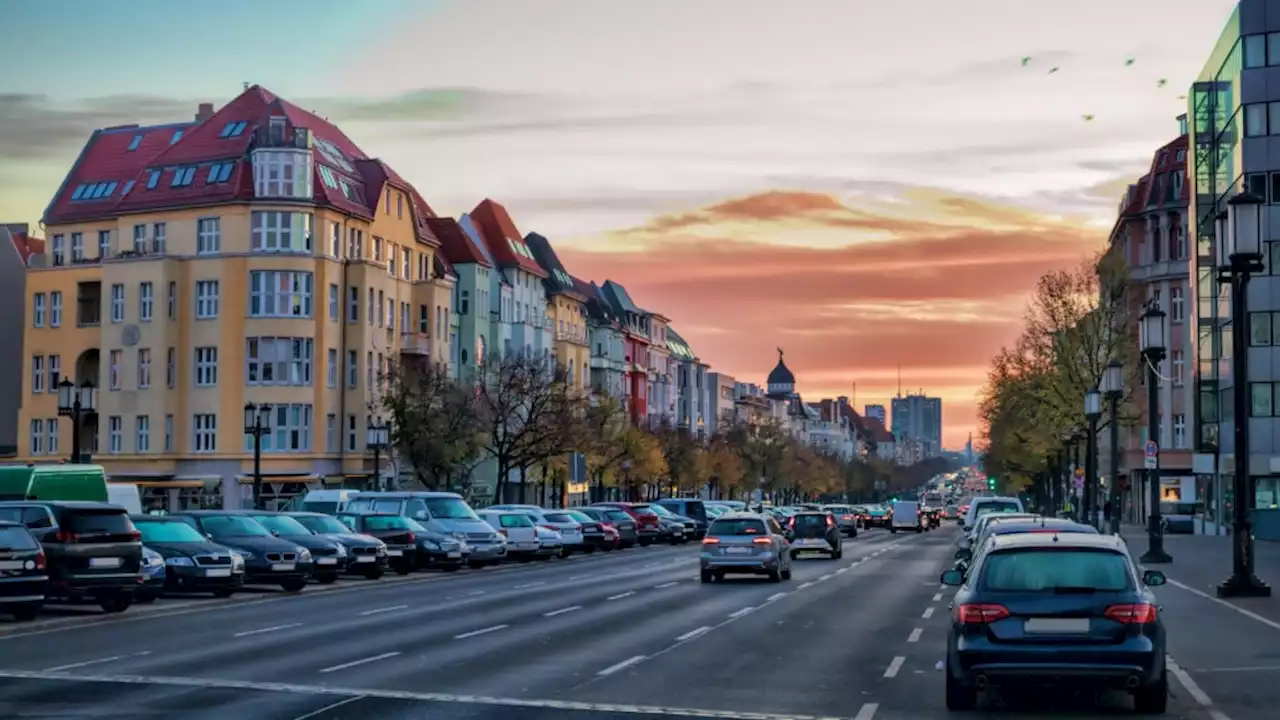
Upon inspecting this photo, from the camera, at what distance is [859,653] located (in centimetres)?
2055

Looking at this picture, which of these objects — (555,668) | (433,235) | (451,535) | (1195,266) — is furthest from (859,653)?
(433,235)

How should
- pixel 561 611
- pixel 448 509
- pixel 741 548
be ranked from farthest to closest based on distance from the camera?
pixel 448 509 < pixel 741 548 < pixel 561 611

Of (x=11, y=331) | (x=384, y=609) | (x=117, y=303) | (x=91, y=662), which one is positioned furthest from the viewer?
(x=11, y=331)

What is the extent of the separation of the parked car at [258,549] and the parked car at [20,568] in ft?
27.6

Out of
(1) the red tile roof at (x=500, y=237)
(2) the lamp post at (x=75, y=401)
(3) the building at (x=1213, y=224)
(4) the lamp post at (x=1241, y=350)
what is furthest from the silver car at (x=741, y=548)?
(1) the red tile roof at (x=500, y=237)

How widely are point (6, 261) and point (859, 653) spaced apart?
8285cm

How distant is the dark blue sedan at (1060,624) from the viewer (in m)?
13.8

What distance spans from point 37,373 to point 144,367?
8597 mm

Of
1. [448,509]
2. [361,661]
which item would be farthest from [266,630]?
[448,509]

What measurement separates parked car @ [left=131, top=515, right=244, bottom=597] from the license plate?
20.6 metres

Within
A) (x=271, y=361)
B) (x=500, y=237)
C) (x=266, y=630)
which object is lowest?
(x=266, y=630)

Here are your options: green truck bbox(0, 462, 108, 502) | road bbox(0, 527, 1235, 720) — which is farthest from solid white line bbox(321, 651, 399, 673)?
green truck bbox(0, 462, 108, 502)

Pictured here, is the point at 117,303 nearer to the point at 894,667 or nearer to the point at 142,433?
the point at 142,433

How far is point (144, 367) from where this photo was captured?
7888 centimetres
